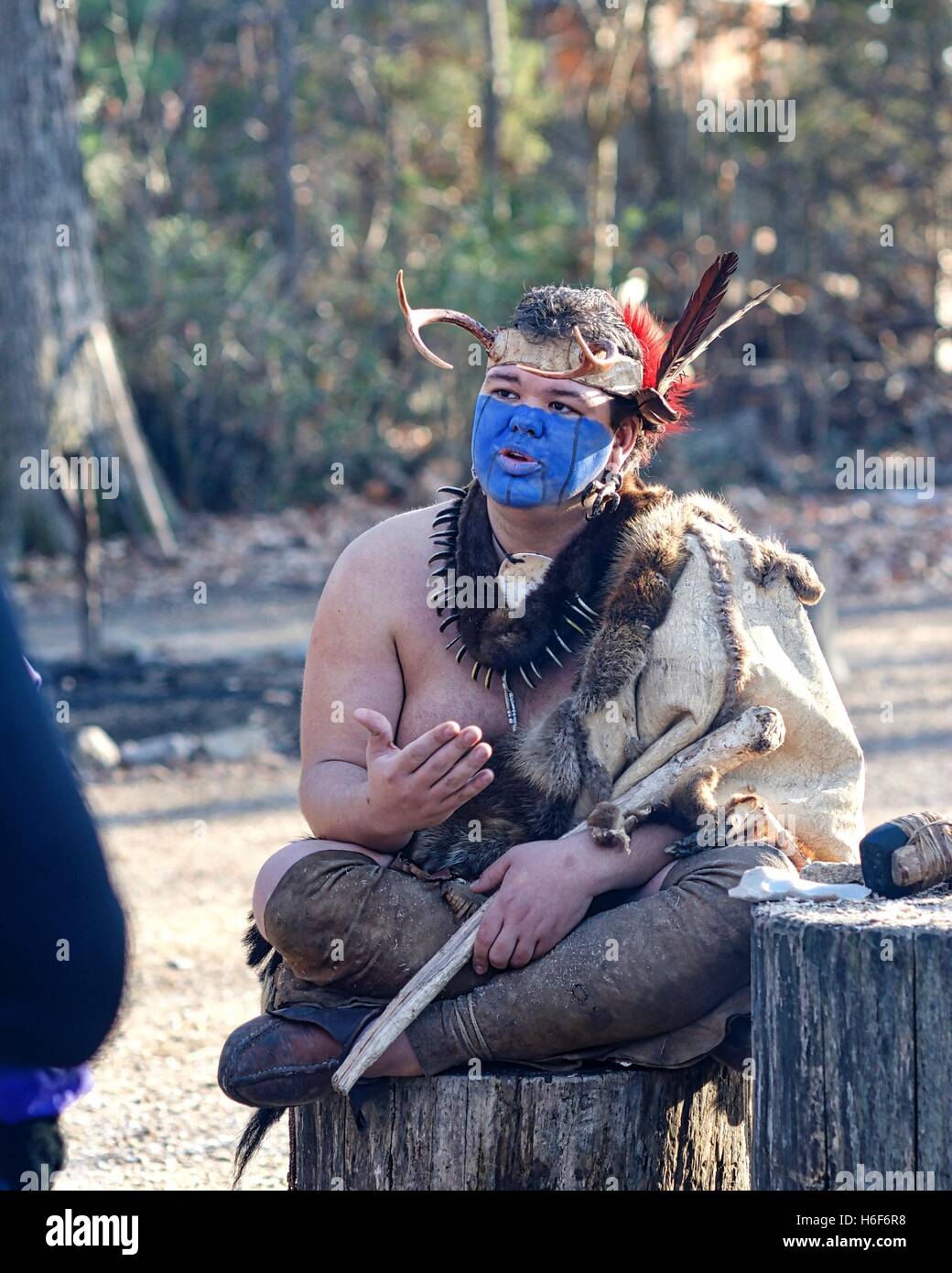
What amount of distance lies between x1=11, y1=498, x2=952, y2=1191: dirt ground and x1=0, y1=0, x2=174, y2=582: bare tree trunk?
1.37 meters

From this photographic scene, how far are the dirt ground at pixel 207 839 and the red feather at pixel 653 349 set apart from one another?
1.47m

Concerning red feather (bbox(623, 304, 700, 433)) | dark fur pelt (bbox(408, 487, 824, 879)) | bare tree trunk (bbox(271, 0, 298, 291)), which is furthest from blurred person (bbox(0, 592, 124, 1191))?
bare tree trunk (bbox(271, 0, 298, 291))

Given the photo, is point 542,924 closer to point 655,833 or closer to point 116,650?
point 655,833

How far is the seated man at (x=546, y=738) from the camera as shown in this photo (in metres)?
2.75

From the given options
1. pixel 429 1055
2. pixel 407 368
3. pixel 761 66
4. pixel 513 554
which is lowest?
pixel 429 1055

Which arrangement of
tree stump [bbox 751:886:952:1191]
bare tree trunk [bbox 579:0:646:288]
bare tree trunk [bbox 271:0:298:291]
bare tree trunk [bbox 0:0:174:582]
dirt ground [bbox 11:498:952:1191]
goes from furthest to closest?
1. bare tree trunk [bbox 271:0:298:291]
2. bare tree trunk [bbox 579:0:646:288]
3. bare tree trunk [bbox 0:0:174:582]
4. dirt ground [bbox 11:498:952:1191]
5. tree stump [bbox 751:886:952:1191]

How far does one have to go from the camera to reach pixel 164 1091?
167 inches

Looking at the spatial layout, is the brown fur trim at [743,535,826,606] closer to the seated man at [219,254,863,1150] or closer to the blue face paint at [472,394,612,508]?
the seated man at [219,254,863,1150]

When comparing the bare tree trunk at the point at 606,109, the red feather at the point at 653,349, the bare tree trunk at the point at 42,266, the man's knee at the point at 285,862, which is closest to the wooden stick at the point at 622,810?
the man's knee at the point at 285,862

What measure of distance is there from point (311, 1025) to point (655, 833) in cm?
72

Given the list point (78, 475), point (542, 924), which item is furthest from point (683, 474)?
point (542, 924)

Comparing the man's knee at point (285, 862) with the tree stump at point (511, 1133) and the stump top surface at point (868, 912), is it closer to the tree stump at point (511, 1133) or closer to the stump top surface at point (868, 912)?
the tree stump at point (511, 1133)

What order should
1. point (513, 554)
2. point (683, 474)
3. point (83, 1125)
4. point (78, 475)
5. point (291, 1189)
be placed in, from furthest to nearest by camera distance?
point (683, 474), point (78, 475), point (83, 1125), point (513, 554), point (291, 1189)

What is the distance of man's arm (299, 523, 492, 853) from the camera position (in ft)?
8.61
